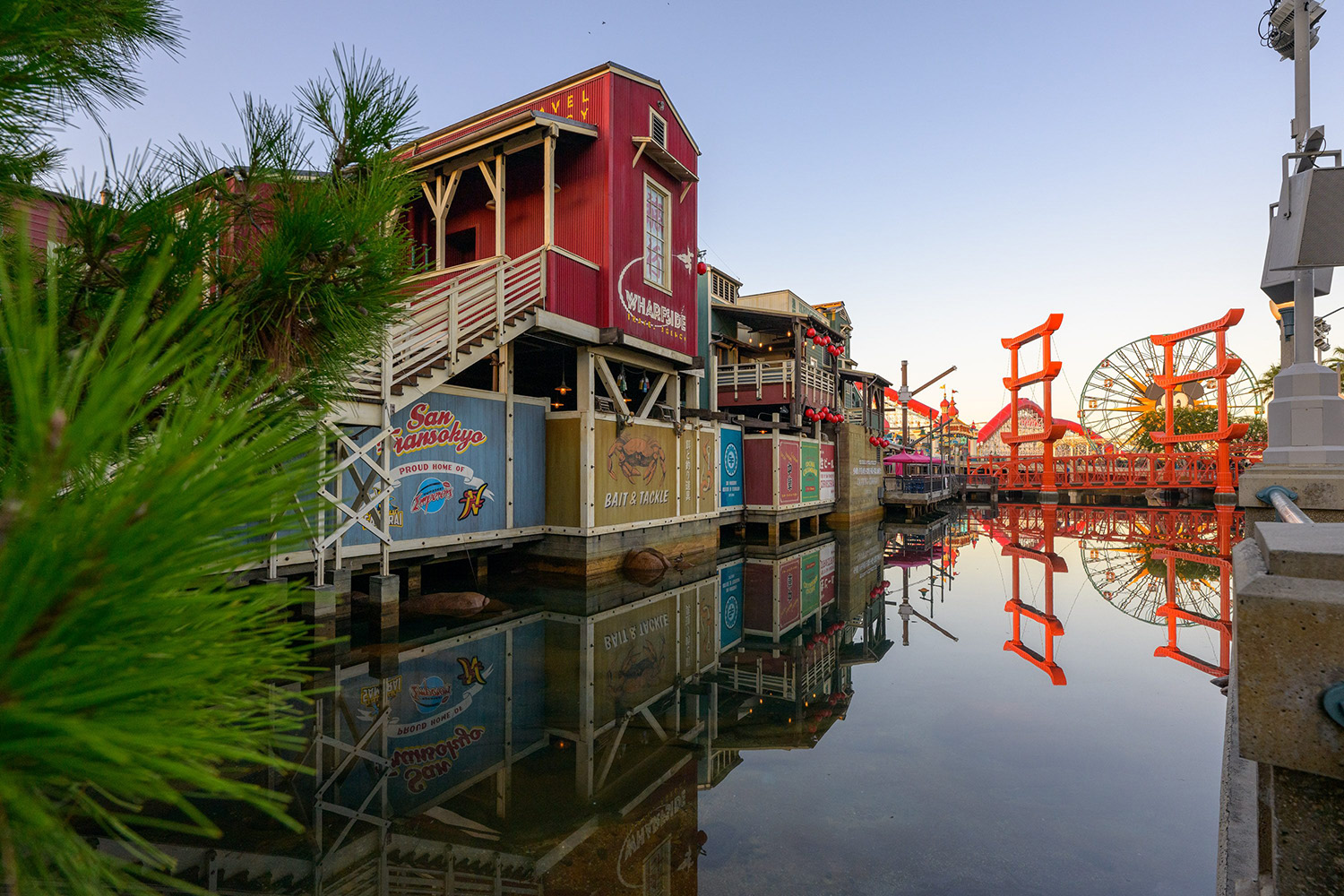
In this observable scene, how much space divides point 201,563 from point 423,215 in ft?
50.7

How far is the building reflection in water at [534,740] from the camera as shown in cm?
371

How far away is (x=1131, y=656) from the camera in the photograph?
28.0 feet

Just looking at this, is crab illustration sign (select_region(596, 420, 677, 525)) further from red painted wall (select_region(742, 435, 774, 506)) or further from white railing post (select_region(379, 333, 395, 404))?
white railing post (select_region(379, 333, 395, 404))

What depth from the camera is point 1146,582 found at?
42.9ft

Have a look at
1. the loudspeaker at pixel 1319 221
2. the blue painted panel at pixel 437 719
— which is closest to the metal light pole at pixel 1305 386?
the loudspeaker at pixel 1319 221

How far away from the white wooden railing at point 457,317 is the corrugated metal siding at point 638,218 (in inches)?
80.3

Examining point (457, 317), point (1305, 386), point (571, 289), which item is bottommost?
point (1305, 386)

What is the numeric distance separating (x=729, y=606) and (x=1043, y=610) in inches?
209

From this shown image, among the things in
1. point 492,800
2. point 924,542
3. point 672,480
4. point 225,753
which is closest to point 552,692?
point 492,800

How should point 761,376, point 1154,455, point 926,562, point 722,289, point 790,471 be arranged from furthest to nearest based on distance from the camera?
point 1154,455, point 722,289, point 761,376, point 790,471, point 926,562

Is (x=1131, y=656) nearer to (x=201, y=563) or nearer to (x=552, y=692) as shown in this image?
(x=552, y=692)

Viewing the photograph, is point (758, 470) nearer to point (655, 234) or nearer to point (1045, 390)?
point (655, 234)

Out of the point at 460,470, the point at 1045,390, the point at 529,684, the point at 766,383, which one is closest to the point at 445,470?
the point at 460,470

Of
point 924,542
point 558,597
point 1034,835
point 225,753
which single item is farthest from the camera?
point 924,542
